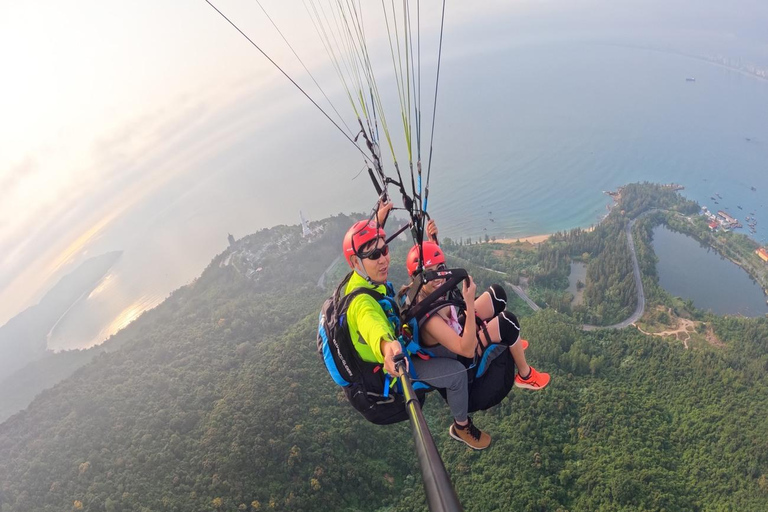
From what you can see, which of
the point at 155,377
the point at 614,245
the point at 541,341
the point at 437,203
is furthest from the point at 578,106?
the point at 155,377

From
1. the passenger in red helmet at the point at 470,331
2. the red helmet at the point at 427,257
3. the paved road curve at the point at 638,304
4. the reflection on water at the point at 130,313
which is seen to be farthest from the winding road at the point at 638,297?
the reflection on water at the point at 130,313

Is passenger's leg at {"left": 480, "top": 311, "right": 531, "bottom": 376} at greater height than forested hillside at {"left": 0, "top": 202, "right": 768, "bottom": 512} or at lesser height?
greater

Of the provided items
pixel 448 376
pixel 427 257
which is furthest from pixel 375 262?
pixel 448 376

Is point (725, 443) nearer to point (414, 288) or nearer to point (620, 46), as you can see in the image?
point (414, 288)

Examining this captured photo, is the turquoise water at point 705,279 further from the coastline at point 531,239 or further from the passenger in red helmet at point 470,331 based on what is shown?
the passenger in red helmet at point 470,331

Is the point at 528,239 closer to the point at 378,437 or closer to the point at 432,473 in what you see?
the point at 378,437

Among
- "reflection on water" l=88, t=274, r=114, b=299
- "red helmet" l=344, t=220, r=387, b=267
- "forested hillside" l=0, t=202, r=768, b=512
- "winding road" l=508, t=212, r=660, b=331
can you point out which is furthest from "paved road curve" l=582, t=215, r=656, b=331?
"reflection on water" l=88, t=274, r=114, b=299

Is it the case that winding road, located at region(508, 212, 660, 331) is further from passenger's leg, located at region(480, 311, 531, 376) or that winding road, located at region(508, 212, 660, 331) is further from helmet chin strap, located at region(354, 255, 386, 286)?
helmet chin strap, located at region(354, 255, 386, 286)

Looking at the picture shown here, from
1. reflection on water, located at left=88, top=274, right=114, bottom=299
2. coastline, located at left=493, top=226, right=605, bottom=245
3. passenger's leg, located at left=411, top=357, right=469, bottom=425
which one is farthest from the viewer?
reflection on water, located at left=88, top=274, right=114, bottom=299
